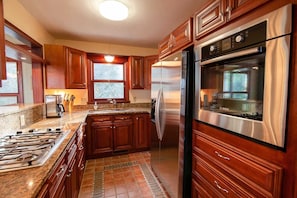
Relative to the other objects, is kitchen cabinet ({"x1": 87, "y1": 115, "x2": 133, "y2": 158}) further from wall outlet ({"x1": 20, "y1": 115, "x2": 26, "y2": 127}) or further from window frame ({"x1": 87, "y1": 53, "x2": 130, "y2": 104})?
wall outlet ({"x1": 20, "y1": 115, "x2": 26, "y2": 127})

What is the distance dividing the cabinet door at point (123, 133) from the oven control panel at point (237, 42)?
2264mm

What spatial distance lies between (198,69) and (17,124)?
2067 millimetres

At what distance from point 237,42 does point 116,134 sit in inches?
108

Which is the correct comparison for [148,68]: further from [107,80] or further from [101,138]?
[101,138]

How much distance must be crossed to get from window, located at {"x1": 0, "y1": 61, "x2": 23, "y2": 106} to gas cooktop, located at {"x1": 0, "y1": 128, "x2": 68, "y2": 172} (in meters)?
2.50

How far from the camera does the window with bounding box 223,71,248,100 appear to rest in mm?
1035

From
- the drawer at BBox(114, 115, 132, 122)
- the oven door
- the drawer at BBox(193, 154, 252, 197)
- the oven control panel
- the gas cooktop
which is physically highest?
the oven control panel

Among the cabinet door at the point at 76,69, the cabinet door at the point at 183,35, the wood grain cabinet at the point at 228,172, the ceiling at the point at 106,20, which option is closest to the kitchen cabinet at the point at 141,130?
the cabinet door at the point at 76,69

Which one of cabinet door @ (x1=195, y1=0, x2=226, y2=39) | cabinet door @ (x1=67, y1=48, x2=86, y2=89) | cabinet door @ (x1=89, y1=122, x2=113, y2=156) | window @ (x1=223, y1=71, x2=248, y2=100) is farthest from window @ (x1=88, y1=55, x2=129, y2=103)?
window @ (x1=223, y1=71, x2=248, y2=100)

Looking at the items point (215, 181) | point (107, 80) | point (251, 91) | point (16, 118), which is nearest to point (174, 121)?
point (215, 181)

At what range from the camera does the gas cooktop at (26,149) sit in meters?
0.96

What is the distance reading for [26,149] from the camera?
1.19 meters

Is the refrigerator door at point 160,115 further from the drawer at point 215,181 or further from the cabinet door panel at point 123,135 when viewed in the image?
the cabinet door panel at point 123,135

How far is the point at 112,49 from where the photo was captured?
12.2 feet
